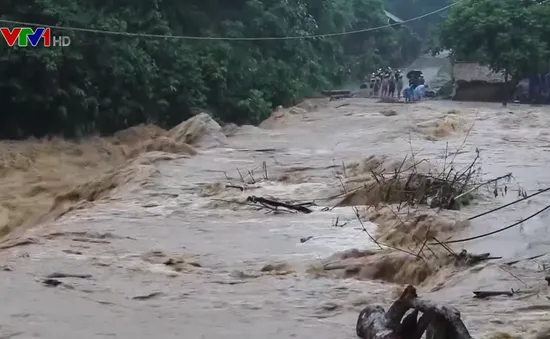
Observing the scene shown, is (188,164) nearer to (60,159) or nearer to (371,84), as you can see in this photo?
(60,159)

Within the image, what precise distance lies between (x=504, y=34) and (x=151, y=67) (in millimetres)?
11830

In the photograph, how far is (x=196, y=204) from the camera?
10.1m

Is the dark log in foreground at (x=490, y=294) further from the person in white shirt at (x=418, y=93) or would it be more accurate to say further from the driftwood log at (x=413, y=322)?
the person in white shirt at (x=418, y=93)

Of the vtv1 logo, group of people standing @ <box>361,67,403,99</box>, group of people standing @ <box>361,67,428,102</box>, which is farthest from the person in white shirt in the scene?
the vtv1 logo

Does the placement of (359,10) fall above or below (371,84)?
above

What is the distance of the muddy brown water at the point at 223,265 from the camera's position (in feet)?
16.8

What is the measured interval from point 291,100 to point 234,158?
1045cm

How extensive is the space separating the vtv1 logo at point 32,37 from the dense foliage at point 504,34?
14070 mm

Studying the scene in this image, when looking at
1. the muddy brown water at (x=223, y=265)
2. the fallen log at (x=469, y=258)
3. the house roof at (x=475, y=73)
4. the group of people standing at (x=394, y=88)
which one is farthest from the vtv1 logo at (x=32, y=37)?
the house roof at (x=475, y=73)

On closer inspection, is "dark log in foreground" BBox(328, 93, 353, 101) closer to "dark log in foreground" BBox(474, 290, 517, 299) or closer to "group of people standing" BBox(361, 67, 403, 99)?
"group of people standing" BBox(361, 67, 403, 99)

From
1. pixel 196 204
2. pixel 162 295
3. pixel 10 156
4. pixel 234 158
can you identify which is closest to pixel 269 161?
pixel 234 158

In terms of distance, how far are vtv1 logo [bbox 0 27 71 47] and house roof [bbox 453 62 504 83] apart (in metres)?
14.8

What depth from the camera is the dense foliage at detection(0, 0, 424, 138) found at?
1695 centimetres

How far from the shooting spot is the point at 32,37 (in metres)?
16.9
